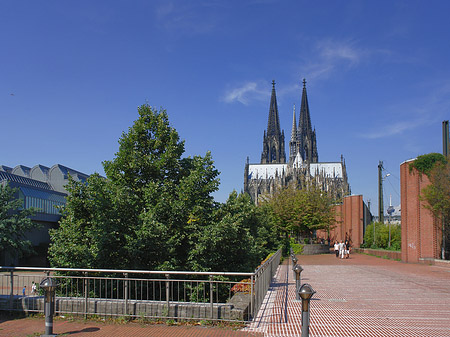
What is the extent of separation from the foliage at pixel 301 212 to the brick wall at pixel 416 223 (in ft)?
43.3

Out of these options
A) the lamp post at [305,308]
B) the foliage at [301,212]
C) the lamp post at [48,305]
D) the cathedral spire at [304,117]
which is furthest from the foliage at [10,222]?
the cathedral spire at [304,117]

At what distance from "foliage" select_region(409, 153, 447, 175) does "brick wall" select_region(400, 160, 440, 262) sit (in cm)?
44

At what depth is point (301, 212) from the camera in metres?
42.3

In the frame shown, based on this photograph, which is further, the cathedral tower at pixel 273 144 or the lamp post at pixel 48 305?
the cathedral tower at pixel 273 144

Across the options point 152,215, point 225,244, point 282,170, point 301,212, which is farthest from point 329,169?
point 152,215

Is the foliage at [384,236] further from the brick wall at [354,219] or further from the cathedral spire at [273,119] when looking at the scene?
the cathedral spire at [273,119]

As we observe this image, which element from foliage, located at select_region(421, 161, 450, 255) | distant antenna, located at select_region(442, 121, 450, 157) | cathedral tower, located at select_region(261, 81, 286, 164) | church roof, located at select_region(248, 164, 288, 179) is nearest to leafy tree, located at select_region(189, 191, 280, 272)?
foliage, located at select_region(421, 161, 450, 255)

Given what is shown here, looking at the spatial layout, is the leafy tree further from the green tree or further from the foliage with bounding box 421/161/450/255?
the foliage with bounding box 421/161/450/255

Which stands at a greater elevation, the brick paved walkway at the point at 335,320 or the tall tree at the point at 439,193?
the tall tree at the point at 439,193

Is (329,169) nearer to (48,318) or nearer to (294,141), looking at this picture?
(294,141)

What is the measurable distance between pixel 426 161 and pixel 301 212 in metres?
16.6

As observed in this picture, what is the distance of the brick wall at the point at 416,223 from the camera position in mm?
27031

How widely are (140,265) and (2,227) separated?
8.39 meters

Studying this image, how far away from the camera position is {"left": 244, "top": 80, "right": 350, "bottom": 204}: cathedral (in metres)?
125
